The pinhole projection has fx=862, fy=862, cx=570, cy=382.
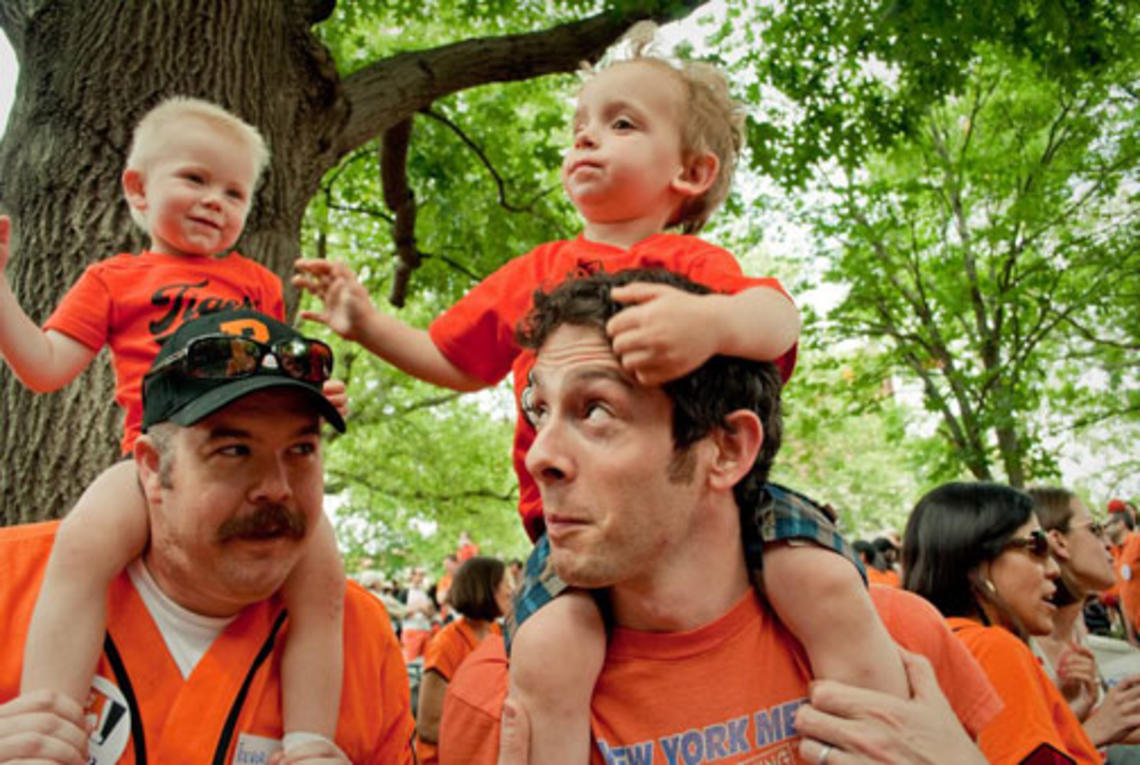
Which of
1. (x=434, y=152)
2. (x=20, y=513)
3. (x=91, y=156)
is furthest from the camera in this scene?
(x=434, y=152)

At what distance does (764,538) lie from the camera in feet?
6.14

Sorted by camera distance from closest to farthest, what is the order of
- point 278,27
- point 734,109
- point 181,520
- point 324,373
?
point 181,520
point 324,373
point 734,109
point 278,27

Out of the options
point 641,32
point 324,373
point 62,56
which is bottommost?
point 324,373

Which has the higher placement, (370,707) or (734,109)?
(734,109)

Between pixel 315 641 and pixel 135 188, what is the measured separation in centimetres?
163

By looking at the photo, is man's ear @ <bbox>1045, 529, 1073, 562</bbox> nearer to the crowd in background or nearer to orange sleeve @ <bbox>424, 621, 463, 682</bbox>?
the crowd in background

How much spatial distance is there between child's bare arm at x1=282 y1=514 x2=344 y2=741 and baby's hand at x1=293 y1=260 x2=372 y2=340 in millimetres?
526

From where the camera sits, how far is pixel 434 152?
28.9 feet

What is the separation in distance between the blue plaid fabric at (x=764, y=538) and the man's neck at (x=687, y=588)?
6cm

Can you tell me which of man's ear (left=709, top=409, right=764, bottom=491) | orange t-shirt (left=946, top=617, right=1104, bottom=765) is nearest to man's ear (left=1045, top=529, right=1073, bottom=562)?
orange t-shirt (left=946, top=617, right=1104, bottom=765)

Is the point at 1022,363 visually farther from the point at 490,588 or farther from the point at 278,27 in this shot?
the point at 278,27

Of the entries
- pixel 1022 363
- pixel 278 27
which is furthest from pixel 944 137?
pixel 278 27

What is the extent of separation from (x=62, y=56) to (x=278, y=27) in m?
1.04

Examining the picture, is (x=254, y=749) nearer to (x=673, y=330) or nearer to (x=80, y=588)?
(x=80, y=588)
